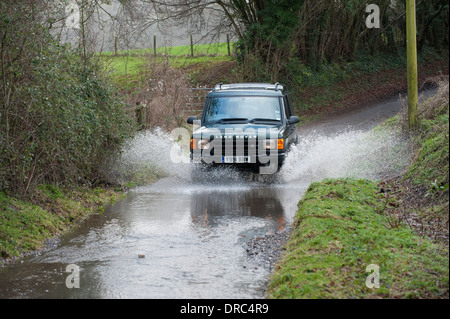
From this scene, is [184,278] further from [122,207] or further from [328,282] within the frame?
[122,207]

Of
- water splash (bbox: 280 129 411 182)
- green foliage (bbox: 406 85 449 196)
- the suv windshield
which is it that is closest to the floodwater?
Answer: water splash (bbox: 280 129 411 182)

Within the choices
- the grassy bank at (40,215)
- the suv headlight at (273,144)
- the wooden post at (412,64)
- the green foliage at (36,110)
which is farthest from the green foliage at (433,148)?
the green foliage at (36,110)

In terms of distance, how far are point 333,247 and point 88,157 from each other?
643cm

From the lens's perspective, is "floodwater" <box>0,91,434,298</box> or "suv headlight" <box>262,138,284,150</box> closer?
"floodwater" <box>0,91,434,298</box>

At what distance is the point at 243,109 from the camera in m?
14.8

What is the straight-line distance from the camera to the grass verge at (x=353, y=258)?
20.5ft

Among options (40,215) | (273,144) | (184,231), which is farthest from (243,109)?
(40,215)

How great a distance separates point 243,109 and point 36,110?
6016mm

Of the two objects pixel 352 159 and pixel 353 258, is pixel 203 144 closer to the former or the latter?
pixel 352 159

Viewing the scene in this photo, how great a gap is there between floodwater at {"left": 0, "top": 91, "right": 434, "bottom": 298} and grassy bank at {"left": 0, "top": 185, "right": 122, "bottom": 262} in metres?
0.26

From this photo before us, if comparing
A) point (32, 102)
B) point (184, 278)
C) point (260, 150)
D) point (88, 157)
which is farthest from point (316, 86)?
point (184, 278)

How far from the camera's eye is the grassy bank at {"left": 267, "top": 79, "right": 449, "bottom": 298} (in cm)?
635

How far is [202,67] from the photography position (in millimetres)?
34562

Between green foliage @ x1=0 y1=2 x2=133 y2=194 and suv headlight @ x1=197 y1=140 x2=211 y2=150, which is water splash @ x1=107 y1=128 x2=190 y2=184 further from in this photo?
green foliage @ x1=0 y1=2 x2=133 y2=194
